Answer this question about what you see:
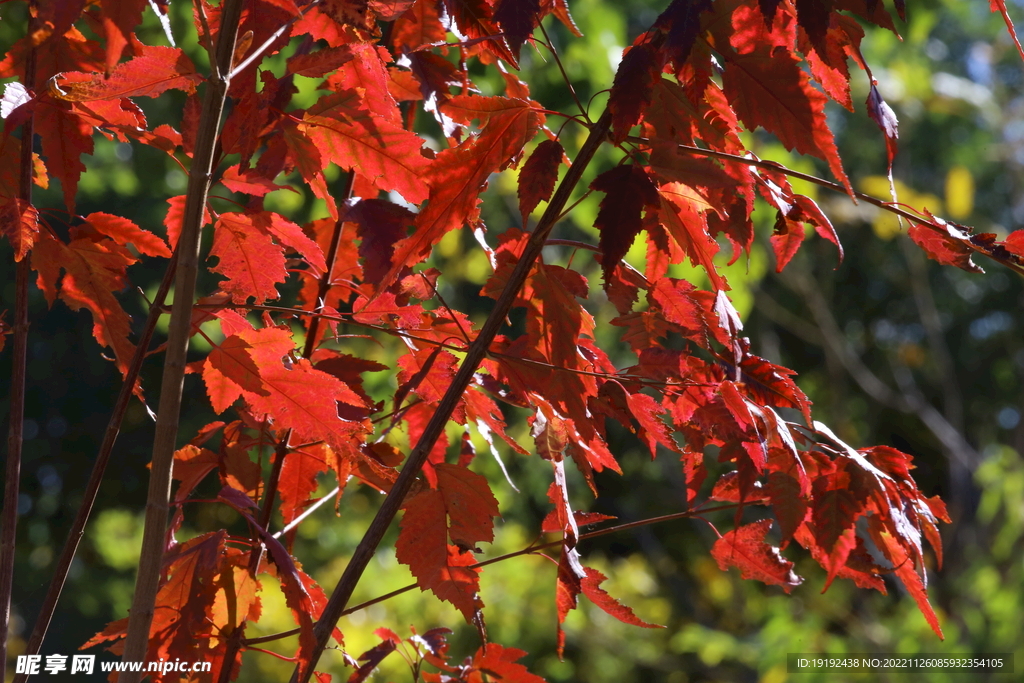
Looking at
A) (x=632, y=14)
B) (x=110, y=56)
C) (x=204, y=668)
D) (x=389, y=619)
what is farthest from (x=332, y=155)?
(x=632, y=14)

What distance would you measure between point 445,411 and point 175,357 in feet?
0.57

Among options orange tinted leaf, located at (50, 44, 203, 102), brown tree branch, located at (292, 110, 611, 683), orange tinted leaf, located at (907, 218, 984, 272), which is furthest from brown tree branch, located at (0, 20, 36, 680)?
orange tinted leaf, located at (907, 218, 984, 272)

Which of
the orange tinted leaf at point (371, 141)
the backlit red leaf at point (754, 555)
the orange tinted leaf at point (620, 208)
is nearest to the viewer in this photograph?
the orange tinted leaf at point (620, 208)

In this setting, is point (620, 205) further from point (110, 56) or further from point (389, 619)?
point (389, 619)

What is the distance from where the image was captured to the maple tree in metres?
0.52

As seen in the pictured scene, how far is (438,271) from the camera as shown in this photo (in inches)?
25.9

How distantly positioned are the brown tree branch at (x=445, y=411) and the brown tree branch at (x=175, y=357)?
0.35ft

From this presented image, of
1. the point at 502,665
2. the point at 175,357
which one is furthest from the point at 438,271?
the point at 502,665

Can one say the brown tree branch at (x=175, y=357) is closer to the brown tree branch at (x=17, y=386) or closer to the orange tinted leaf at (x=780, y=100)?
the brown tree branch at (x=17, y=386)

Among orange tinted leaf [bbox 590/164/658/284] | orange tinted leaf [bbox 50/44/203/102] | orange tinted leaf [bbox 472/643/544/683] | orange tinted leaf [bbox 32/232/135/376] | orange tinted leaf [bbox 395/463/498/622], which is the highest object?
orange tinted leaf [bbox 50/44/203/102]

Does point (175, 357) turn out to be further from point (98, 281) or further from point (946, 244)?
point (946, 244)

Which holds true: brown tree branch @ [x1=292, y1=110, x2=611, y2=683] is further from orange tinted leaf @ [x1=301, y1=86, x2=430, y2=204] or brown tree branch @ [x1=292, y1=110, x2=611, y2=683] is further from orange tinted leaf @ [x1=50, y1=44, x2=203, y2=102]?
orange tinted leaf @ [x1=50, y1=44, x2=203, y2=102]

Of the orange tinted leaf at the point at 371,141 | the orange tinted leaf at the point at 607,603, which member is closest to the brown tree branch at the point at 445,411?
the orange tinted leaf at the point at 371,141

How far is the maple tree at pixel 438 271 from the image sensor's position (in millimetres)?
523
